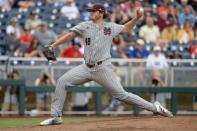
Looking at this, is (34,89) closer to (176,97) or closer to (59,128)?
(176,97)

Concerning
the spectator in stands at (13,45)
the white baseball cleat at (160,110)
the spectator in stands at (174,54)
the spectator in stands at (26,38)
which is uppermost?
the spectator in stands at (26,38)

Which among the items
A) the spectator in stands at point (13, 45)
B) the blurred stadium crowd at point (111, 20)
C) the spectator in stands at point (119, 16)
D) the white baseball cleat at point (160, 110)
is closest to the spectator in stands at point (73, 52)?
the blurred stadium crowd at point (111, 20)

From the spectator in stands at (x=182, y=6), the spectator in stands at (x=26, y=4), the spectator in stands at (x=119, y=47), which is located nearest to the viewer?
the spectator in stands at (x=119, y=47)

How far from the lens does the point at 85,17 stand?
690 inches

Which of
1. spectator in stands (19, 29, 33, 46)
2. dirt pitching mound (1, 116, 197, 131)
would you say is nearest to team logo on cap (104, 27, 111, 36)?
dirt pitching mound (1, 116, 197, 131)

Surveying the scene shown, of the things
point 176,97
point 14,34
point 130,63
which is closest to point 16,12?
point 14,34

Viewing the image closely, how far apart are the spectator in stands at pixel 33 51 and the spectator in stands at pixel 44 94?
0.58 metres

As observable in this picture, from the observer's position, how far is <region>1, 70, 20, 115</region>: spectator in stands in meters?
15.2

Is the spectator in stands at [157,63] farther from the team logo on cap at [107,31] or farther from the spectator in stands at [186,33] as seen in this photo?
the team logo on cap at [107,31]

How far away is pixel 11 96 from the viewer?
1521 centimetres

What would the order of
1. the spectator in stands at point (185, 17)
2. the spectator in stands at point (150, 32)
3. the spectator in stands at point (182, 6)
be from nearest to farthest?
1. the spectator in stands at point (150, 32)
2. the spectator in stands at point (185, 17)
3. the spectator in stands at point (182, 6)

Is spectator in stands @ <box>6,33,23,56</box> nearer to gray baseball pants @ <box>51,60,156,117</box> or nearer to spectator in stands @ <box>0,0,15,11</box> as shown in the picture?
spectator in stands @ <box>0,0,15,11</box>

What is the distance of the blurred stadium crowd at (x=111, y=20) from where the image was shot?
16094 millimetres

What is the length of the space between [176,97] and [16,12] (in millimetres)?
4979
